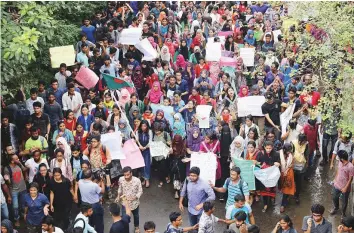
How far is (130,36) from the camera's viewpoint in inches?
655

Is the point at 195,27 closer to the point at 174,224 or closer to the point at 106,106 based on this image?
the point at 106,106

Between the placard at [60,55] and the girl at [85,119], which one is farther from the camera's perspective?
the placard at [60,55]

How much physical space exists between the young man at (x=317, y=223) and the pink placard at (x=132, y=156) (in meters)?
4.15

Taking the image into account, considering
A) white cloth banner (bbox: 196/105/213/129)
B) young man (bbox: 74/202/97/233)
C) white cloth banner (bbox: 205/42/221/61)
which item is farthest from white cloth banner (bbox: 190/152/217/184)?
white cloth banner (bbox: 205/42/221/61)

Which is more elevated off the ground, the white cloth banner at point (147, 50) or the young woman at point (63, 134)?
the white cloth banner at point (147, 50)

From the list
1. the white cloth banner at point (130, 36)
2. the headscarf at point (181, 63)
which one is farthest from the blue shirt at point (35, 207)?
the white cloth banner at point (130, 36)

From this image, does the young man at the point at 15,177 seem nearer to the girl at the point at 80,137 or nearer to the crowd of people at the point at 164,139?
the crowd of people at the point at 164,139

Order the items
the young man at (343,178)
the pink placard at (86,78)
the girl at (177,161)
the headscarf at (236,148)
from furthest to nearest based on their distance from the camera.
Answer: the pink placard at (86,78)
the girl at (177,161)
the headscarf at (236,148)
the young man at (343,178)

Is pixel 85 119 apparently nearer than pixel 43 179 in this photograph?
No

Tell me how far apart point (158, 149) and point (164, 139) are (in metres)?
0.24

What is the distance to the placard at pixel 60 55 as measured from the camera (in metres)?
13.9

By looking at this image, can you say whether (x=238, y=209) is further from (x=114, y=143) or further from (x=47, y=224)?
(x=114, y=143)

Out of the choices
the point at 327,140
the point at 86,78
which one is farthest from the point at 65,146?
the point at 327,140

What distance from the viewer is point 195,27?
19.3 meters
